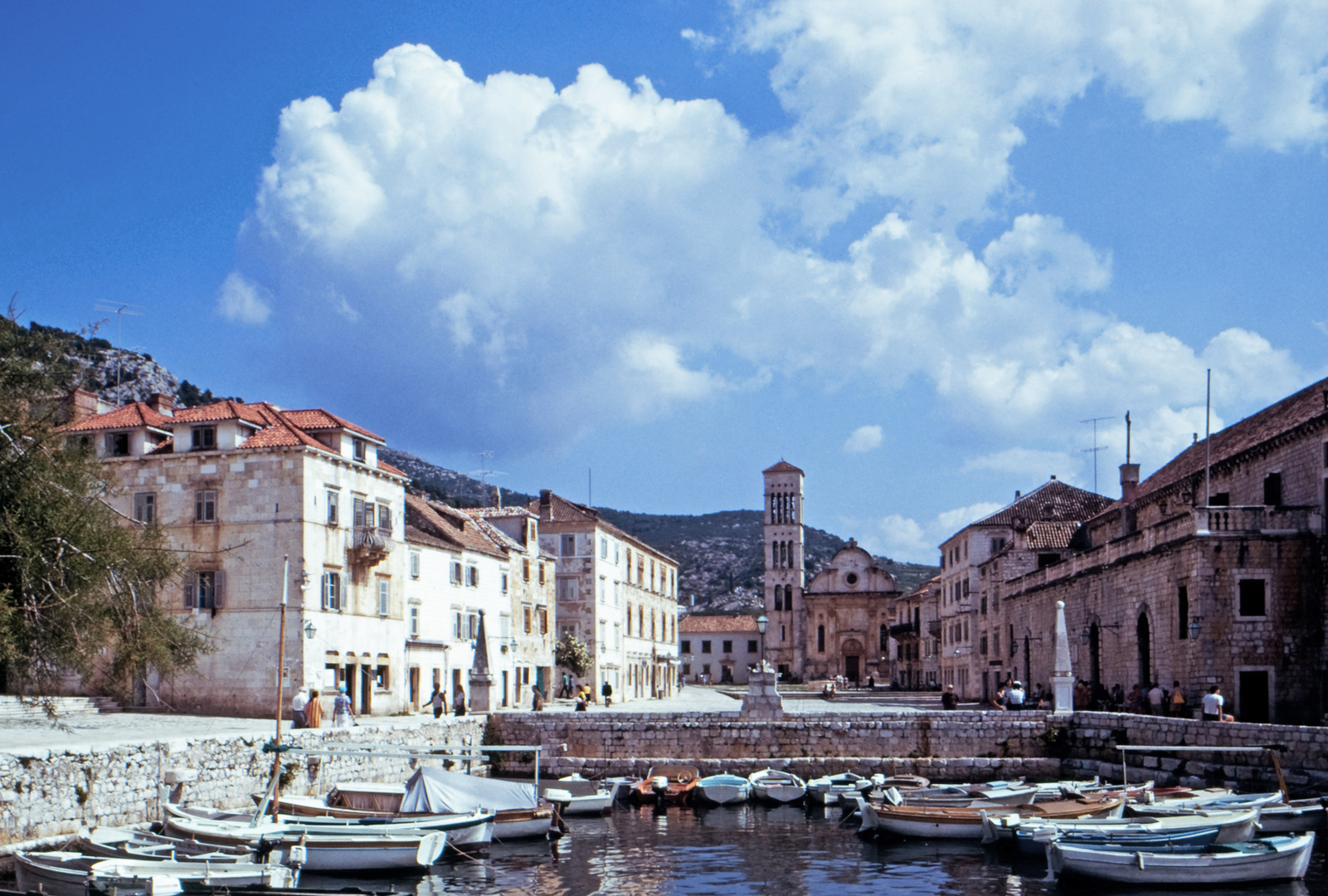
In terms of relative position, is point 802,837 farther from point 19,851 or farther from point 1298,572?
point 1298,572

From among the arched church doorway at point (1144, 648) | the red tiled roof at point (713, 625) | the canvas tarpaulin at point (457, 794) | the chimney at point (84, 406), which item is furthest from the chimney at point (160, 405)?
the red tiled roof at point (713, 625)

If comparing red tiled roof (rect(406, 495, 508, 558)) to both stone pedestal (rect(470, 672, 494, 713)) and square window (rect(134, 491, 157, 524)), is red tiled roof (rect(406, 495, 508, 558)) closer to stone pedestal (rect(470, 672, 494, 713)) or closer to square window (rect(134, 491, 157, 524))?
stone pedestal (rect(470, 672, 494, 713))

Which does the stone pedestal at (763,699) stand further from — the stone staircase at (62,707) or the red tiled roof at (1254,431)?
the stone staircase at (62,707)

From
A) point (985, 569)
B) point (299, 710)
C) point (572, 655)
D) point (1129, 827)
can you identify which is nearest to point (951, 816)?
point (1129, 827)


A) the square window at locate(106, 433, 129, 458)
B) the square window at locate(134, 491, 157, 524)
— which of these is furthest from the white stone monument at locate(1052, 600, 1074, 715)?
the square window at locate(106, 433, 129, 458)

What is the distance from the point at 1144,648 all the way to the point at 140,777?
32638 millimetres

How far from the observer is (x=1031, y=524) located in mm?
66500

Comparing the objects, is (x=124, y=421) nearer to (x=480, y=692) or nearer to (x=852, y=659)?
(x=480, y=692)

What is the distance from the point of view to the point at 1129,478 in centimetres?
5941

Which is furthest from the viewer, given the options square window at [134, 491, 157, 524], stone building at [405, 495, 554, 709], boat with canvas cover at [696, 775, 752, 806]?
stone building at [405, 495, 554, 709]

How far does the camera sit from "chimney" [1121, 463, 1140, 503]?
5916 centimetres

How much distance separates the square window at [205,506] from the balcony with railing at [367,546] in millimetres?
4918

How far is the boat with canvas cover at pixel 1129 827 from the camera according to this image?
2298 cm

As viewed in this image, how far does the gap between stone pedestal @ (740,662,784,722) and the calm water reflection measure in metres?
9.77
